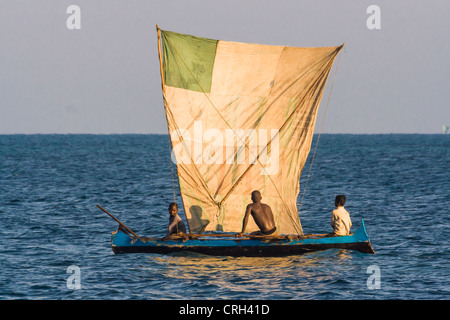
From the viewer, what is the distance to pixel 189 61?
2223cm

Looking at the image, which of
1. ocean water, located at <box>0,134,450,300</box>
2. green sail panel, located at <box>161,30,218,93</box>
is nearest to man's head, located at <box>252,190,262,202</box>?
ocean water, located at <box>0,134,450,300</box>

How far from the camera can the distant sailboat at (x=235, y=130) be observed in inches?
868

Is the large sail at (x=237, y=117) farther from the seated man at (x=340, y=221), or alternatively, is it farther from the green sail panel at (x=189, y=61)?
the seated man at (x=340, y=221)

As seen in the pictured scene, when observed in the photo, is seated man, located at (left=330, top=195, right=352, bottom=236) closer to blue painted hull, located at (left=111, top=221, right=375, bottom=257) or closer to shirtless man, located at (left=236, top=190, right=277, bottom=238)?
blue painted hull, located at (left=111, top=221, right=375, bottom=257)

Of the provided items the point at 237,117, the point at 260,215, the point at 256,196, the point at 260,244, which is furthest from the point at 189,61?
the point at 260,244

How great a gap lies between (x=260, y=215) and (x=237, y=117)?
10.7ft

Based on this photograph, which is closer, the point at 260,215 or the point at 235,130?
the point at 260,215

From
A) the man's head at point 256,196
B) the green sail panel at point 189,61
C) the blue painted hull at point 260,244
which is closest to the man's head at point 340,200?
the blue painted hull at point 260,244

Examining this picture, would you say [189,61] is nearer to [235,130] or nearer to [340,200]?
[235,130]

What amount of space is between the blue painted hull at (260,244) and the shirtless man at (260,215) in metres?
0.36

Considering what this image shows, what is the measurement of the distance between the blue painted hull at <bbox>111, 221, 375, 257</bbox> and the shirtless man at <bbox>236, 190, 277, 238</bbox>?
36 centimetres

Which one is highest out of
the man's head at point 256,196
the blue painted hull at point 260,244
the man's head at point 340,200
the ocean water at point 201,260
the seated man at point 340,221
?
the man's head at point 256,196
